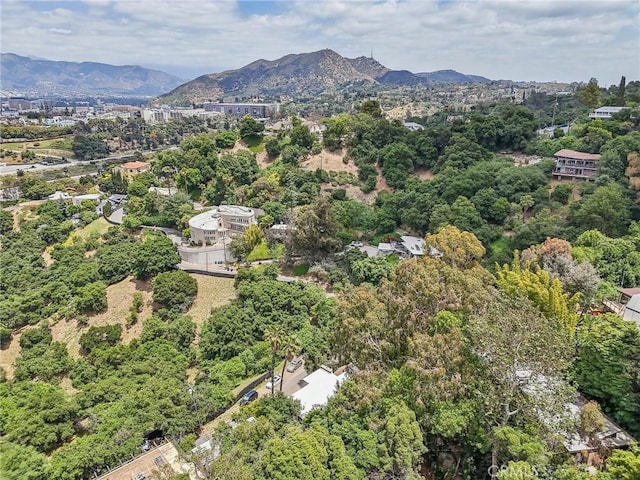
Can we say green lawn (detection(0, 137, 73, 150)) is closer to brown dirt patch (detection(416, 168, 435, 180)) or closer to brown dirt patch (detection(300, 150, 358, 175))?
brown dirt patch (detection(300, 150, 358, 175))

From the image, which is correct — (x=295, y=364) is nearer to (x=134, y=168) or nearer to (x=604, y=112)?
(x=604, y=112)

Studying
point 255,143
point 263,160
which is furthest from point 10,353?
point 255,143

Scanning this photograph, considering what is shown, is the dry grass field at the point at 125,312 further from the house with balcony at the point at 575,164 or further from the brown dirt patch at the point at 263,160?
the house with balcony at the point at 575,164

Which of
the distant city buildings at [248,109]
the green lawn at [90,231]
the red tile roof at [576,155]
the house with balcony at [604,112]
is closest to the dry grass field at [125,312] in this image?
the green lawn at [90,231]

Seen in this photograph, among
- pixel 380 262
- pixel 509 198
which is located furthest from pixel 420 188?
pixel 380 262

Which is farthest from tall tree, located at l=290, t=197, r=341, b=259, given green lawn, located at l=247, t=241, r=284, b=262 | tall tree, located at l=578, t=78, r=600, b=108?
tall tree, located at l=578, t=78, r=600, b=108

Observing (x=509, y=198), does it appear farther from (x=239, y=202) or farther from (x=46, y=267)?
(x=46, y=267)

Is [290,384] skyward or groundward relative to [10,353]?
skyward
